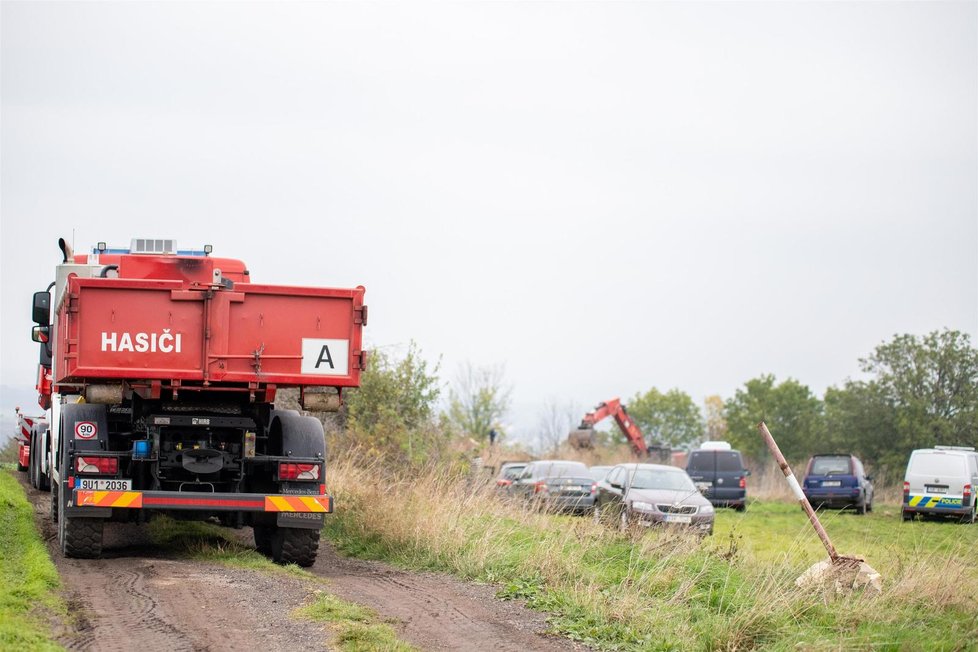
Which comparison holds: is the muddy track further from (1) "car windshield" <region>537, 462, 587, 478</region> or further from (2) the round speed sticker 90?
(1) "car windshield" <region>537, 462, 587, 478</region>

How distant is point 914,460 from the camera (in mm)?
29172

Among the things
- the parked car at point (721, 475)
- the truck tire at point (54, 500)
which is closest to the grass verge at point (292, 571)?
the truck tire at point (54, 500)

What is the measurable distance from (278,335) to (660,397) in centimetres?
10333

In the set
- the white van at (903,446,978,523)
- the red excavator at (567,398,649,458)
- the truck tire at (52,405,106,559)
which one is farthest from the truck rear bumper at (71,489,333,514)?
the red excavator at (567,398,649,458)

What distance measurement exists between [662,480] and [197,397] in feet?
42.4

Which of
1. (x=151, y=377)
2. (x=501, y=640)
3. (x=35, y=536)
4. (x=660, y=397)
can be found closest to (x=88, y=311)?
(x=151, y=377)

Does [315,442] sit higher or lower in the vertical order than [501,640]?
higher

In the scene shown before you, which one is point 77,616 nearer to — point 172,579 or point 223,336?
point 172,579

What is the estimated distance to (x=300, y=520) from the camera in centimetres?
1231

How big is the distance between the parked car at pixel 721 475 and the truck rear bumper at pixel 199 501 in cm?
2168

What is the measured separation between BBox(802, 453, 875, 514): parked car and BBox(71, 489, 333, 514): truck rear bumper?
22622 millimetres

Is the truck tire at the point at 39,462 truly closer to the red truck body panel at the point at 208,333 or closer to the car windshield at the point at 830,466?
the red truck body panel at the point at 208,333

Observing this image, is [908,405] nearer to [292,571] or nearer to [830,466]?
[830,466]

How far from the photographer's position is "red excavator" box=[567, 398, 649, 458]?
159 feet
